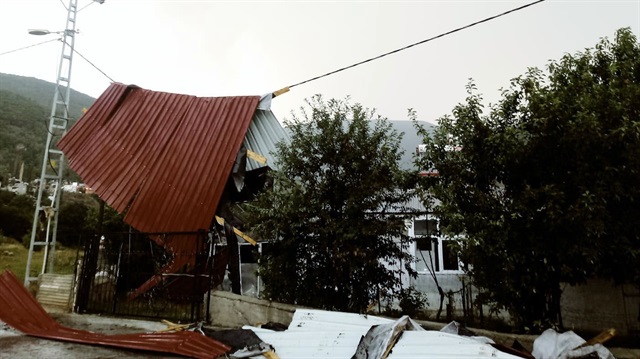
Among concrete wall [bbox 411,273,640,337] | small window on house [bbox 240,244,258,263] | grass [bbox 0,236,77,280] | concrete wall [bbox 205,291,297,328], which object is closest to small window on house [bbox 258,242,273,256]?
concrete wall [bbox 205,291,297,328]

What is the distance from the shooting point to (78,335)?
6141 mm

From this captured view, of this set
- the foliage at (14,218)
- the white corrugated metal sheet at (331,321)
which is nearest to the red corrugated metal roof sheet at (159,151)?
the white corrugated metal sheet at (331,321)

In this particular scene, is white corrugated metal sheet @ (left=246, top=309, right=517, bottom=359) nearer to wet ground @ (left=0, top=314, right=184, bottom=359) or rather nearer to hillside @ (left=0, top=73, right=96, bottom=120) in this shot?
wet ground @ (left=0, top=314, right=184, bottom=359)

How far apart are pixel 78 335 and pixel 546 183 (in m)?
7.62

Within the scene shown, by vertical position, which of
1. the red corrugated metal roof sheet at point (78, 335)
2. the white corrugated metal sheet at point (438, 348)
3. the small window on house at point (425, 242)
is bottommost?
the red corrugated metal roof sheet at point (78, 335)

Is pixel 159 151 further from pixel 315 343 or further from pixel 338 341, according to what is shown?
pixel 338 341

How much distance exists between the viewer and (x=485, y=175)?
19.2ft

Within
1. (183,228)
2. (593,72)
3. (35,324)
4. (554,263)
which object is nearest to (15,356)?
(35,324)

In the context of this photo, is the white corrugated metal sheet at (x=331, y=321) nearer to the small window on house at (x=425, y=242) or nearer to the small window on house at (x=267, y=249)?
the small window on house at (x=267, y=249)

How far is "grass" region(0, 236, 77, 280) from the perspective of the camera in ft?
50.5

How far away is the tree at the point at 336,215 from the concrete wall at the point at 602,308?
3311 mm

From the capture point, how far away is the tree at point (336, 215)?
6.52m

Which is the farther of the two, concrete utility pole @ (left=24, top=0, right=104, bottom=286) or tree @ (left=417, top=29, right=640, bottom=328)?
concrete utility pole @ (left=24, top=0, right=104, bottom=286)

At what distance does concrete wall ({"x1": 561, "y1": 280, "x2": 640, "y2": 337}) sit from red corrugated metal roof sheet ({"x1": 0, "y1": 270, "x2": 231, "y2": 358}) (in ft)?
21.0
